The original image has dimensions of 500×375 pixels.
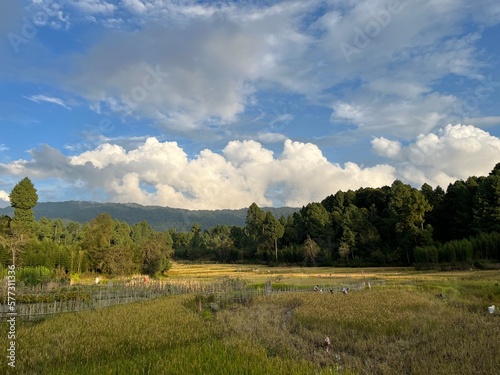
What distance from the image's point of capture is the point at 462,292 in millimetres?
29547

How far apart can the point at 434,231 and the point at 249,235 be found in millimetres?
54536

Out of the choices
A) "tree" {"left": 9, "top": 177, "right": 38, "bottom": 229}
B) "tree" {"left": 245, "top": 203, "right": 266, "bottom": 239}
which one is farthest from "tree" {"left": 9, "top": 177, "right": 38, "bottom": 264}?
"tree" {"left": 245, "top": 203, "right": 266, "bottom": 239}

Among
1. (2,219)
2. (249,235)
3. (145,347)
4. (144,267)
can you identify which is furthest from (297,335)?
(249,235)

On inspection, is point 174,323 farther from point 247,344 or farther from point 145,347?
point 247,344

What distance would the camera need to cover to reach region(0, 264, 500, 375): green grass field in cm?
950

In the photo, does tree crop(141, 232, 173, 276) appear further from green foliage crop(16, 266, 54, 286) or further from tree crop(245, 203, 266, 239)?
tree crop(245, 203, 266, 239)

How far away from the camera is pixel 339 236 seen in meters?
90.2

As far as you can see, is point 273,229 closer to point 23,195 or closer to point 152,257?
point 152,257

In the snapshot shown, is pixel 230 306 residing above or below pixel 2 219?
below

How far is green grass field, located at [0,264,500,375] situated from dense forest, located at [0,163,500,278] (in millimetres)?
26941

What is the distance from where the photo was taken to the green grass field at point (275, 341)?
950 centimetres

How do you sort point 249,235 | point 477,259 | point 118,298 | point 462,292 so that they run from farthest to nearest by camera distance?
point 249,235
point 477,259
point 462,292
point 118,298

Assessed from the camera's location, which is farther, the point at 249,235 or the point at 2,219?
the point at 249,235

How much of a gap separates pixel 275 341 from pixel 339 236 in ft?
259
